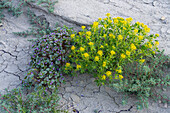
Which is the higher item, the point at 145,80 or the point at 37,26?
the point at 37,26

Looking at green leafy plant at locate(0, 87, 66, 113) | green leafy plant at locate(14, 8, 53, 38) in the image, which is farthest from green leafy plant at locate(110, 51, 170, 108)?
green leafy plant at locate(14, 8, 53, 38)

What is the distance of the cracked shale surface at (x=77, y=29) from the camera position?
3.02m

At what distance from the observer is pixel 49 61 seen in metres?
3.22

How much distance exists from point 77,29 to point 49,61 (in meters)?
1.10

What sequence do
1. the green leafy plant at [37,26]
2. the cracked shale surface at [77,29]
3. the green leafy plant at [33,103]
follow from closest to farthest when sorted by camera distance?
the green leafy plant at [33,103], the cracked shale surface at [77,29], the green leafy plant at [37,26]

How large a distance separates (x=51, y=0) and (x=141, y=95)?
10.2 ft

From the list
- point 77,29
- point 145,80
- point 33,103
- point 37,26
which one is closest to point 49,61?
point 33,103

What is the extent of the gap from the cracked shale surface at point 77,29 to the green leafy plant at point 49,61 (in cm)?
30

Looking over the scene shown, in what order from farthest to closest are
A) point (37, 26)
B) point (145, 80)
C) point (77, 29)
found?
point (37, 26), point (77, 29), point (145, 80)

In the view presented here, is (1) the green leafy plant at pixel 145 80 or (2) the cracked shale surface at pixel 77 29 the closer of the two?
(1) the green leafy plant at pixel 145 80

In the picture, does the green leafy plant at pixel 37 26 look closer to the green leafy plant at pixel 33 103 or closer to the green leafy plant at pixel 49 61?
the green leafy plant at pixel 49 61

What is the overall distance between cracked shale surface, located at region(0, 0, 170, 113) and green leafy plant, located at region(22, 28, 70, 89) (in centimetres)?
30

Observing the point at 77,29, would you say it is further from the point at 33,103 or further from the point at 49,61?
the point at 33,103

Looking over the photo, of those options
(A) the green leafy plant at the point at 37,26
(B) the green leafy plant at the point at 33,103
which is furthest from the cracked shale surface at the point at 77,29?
(B) the green leafy plant at the point at 33,103
